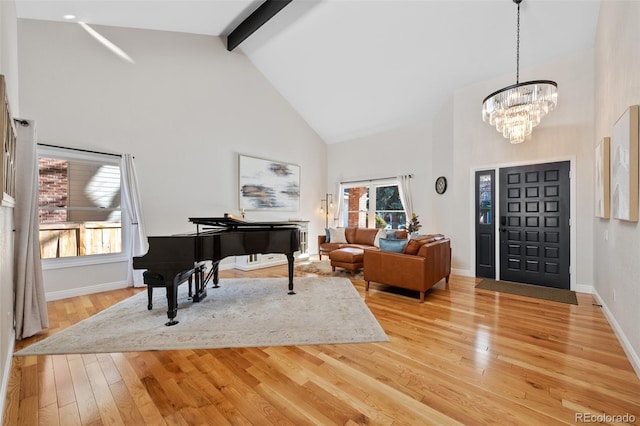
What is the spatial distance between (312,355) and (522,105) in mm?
3613

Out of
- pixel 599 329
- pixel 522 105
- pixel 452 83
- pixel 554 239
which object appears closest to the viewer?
pixel 599 329

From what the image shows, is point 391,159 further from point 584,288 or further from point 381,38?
point 584,288

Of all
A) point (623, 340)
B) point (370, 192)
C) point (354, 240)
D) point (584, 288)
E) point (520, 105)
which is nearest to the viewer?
point (623, 340)

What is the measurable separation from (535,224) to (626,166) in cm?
237

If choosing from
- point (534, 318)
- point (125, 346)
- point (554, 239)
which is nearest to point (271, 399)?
point (125, 346)

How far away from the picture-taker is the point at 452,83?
4.93 meters

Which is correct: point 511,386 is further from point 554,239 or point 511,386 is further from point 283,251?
point 554,239

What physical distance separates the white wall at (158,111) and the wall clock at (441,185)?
3.60 meters

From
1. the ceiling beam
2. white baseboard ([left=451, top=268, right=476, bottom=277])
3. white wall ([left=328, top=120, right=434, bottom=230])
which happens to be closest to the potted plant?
white wall ([left=328, top=120, right=434, bottom=230])

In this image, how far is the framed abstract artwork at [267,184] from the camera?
5848mm

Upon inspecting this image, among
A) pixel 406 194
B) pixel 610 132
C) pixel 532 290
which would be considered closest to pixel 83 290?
pixel 406 194

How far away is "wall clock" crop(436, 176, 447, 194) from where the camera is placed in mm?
5547

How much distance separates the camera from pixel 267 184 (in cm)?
629

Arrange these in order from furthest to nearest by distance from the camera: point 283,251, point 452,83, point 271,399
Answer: point 452,83 → point 283,251 → point 271,399
